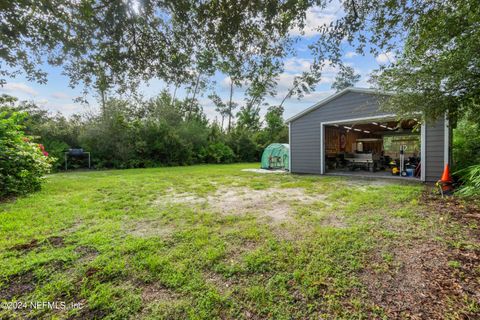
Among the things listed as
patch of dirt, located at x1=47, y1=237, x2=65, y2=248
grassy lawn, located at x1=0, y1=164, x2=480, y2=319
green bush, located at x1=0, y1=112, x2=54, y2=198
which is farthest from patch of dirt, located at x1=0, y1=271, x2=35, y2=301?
green bush, located at x1=0, y1=112, x2=54, y2=198

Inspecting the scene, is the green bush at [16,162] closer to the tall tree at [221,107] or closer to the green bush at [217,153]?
the green bush at [217,153]

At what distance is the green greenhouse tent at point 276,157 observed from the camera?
12.4 metres

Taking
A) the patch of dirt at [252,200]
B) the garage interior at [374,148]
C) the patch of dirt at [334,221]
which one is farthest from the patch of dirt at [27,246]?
the garage interior at [374,148]

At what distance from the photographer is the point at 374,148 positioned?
14867 mm

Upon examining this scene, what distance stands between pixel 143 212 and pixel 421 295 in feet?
13.2

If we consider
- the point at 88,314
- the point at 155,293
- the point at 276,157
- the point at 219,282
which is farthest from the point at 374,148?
the point at 88,314

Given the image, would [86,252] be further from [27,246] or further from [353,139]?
[353,139]

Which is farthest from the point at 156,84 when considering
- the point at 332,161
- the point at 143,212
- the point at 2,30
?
the point at 332,161

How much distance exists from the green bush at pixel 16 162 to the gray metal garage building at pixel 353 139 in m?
9.42

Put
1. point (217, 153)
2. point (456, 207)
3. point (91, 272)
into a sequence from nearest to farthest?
point (91, 272)
point (456, 207)
point (217, 153)

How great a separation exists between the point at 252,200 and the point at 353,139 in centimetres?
1147

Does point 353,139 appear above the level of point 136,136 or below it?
below

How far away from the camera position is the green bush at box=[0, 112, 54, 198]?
5242 mm

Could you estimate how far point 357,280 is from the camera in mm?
1953
